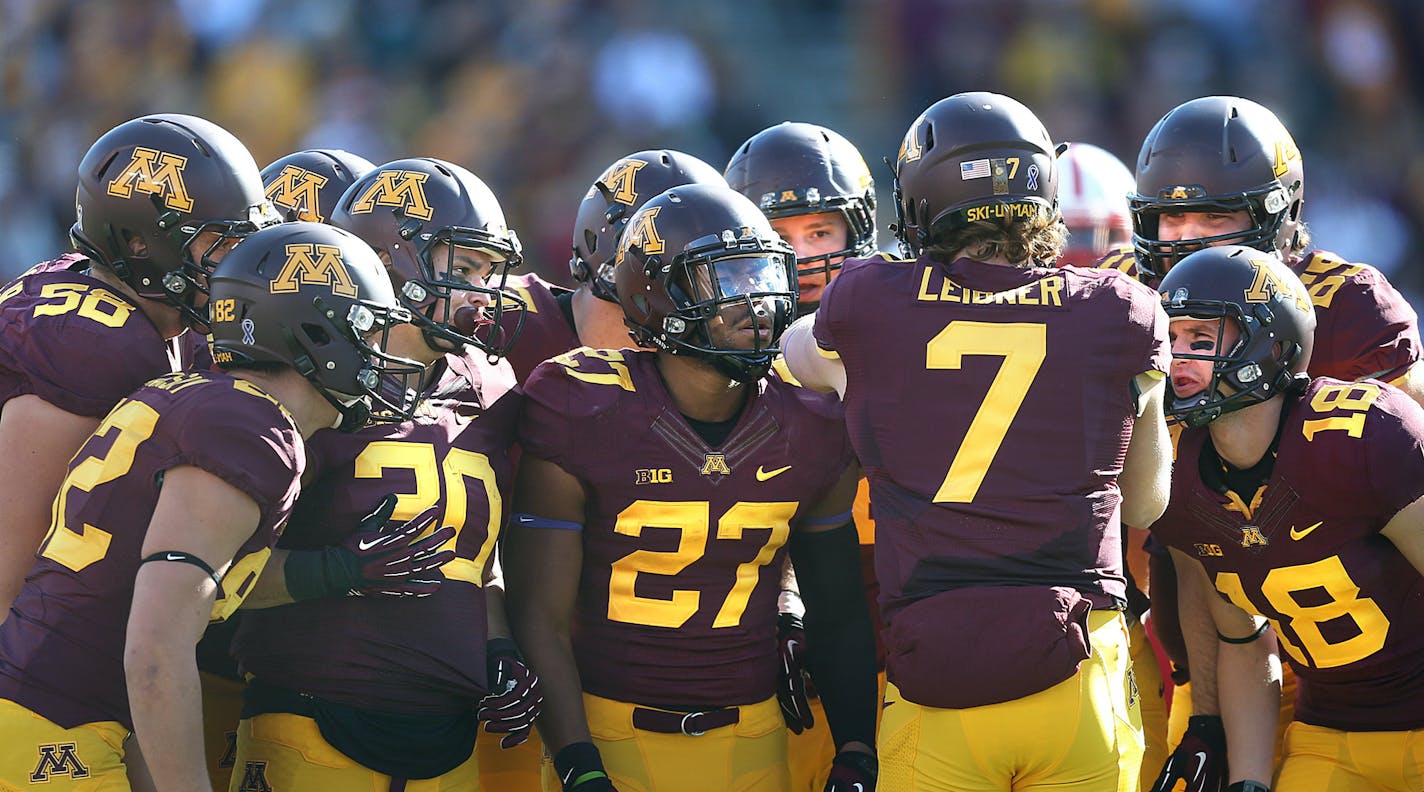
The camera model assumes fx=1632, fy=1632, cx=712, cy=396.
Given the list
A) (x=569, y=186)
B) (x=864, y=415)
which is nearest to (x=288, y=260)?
(x=864, y=415)

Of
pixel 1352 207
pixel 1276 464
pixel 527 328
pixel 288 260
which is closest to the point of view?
pixel 288 260

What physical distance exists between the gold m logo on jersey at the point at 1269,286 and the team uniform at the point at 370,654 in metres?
1.97

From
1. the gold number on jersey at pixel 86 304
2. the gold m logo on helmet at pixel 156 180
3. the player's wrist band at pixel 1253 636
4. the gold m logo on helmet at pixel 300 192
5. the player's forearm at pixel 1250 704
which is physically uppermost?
the gold m logo on helmet at pixel 156 180

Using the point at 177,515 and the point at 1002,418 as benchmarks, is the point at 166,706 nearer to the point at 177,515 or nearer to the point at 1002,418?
the point at 177,515

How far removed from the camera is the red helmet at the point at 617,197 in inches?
198

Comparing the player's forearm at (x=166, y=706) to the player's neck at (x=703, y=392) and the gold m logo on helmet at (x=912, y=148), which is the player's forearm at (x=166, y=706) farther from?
the gold m logo on helmet at (x=912, y=148)

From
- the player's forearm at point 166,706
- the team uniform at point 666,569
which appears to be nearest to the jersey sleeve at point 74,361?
the player's forearm at point 166,706

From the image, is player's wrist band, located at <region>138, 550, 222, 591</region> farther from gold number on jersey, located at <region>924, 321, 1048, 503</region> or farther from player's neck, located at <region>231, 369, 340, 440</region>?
gold number on jersey, located at <region>924, 321, 1048, 503</region>

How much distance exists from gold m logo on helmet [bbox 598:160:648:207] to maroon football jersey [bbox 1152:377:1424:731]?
1900mm

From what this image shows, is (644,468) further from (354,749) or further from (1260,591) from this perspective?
(1260,591)

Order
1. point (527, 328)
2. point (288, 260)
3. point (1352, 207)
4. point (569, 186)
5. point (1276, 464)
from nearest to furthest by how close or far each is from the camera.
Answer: point (288, 260)
point (1276, 464)
point (527, 328)
point (1352, 207)
point (569, 186)

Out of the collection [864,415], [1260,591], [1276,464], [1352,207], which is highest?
[864,415]

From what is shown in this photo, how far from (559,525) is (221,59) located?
8.38m

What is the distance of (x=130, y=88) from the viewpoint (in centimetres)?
1135
